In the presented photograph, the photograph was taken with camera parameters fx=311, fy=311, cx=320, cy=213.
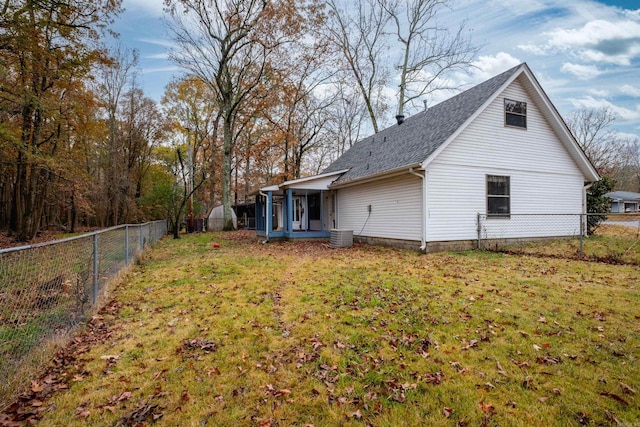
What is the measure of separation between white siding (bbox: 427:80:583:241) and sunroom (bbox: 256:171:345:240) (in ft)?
19.0

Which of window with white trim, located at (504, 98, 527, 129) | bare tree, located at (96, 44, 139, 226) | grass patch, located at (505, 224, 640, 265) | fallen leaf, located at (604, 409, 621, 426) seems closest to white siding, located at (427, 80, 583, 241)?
window with white trim, located at (504, 98, 527, 129)

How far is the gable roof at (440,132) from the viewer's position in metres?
10.4

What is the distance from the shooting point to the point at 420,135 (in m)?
12.3

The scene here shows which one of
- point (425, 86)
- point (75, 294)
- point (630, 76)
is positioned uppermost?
point (425, 86)

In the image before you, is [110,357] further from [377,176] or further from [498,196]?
[498,196]

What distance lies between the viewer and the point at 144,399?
2.70m

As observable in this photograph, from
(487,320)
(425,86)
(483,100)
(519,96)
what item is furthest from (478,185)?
(425,86)

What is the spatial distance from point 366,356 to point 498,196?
33.3ft

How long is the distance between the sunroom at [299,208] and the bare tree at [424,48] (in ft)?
38.0

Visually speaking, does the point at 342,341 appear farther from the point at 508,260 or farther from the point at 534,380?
the point at 508,260

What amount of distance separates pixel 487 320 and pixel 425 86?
22.0 m

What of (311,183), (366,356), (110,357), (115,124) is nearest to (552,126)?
(311,183)

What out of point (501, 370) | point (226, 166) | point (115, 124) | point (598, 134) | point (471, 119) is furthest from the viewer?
point (598, 134)

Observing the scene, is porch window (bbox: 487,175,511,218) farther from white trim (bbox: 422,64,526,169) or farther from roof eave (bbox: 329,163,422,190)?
roof eave (bbox: 329,163,422,190)
